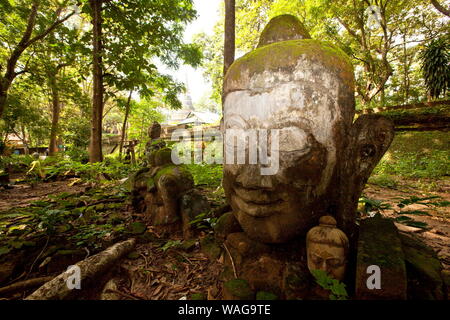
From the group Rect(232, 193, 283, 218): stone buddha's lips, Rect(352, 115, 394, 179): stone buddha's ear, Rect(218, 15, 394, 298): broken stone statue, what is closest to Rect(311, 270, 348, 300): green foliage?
Rect(218, 15, 394, 298): broken stone statue

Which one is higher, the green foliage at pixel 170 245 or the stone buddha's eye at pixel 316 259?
the stone buddha's eye at pixel 316 259

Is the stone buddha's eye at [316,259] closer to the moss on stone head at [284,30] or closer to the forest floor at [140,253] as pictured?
the forest floor at [140,253]

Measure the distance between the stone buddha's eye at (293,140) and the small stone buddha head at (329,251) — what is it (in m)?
0.56

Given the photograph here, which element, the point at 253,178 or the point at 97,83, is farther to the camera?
the point at 97,83

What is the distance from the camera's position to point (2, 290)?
1.68m

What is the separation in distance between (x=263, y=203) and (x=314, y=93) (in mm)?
810

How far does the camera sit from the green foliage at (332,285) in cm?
112

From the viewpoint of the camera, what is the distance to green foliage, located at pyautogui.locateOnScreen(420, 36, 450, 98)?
1135 cm

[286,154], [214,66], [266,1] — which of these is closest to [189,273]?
[286,154]

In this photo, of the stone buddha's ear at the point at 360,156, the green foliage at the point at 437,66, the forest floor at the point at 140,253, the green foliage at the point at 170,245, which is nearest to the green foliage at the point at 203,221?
the forest floor at the point at 140,253

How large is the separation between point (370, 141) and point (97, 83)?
235 inches

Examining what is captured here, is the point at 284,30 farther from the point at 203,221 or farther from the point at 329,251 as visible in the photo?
Result: the point at 203,221

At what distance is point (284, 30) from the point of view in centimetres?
171

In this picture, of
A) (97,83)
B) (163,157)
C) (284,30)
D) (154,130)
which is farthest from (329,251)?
(97,83)
